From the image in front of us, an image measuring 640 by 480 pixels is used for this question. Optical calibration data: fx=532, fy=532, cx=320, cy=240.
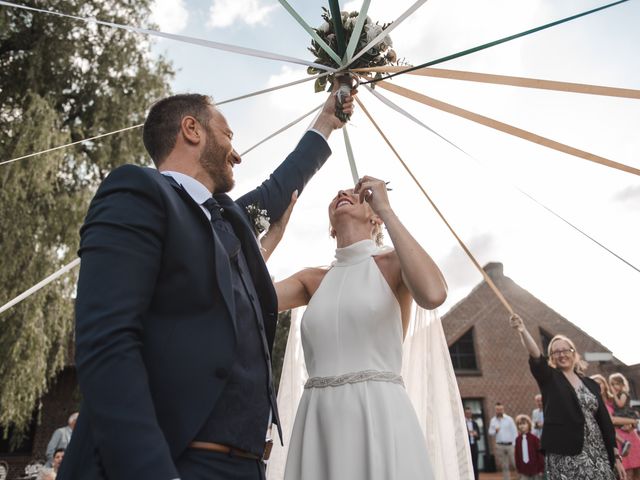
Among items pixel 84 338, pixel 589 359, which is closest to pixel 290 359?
pixel 84 338

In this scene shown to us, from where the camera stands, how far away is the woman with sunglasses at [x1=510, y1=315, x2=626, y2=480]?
450 centimetres

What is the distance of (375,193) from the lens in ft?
8.69

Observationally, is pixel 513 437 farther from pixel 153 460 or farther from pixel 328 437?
pixel 153 460

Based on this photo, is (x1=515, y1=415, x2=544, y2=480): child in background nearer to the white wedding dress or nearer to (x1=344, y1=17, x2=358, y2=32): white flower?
the white wedding dress

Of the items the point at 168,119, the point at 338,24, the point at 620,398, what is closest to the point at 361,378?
the point at 168,119

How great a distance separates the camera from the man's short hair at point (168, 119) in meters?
1.85

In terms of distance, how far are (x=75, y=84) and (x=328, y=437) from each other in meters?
11.7

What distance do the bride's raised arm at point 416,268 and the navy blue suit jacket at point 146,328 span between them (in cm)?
111

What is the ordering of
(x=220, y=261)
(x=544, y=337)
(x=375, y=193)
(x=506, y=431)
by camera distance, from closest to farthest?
1. (x=220, y=261)
2. (x=375, y=193)
3. (x=506, y=431)
4. (x=544, y=337)

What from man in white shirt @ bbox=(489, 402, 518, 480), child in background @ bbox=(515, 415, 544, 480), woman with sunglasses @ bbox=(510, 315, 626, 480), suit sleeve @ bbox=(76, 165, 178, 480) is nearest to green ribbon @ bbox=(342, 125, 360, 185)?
suit sleeve @ bbox=(76, 165, 178, 480)

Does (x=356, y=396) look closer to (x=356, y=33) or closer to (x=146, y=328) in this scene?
(x=146, y=328)

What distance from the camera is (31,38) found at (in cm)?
1123

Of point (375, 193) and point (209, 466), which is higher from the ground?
point (375, 193)

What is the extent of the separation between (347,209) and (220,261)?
1666 millimetres
